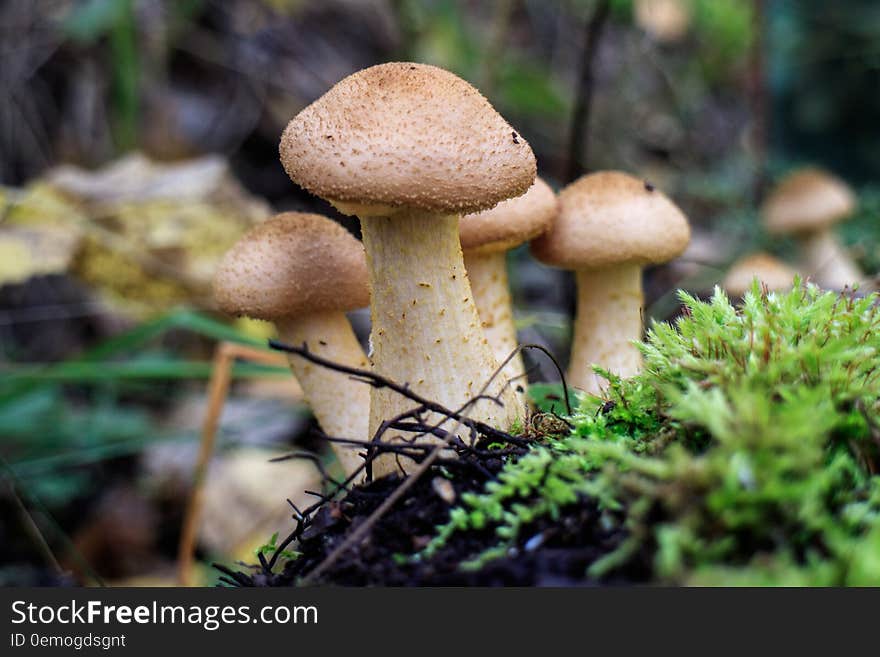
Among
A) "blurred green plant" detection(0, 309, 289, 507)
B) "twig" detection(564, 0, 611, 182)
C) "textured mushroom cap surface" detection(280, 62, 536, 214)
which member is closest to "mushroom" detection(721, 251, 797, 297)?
"twig" detection(564, 0, 611, 182)

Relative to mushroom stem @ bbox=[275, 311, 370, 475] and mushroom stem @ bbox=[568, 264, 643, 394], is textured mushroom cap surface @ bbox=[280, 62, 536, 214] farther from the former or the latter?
mushroom stem @ bbox=[568, 264, 643, 394]

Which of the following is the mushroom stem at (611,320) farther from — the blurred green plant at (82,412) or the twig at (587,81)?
the twig at (587,81)

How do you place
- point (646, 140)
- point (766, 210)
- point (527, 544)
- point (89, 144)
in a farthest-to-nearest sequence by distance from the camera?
point (646, 140) → point (89, 144) → point (766, 210) → point (527, 544)

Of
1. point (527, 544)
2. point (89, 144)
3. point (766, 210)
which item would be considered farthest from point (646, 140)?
point (527, 544)

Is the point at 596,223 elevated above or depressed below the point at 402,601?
above

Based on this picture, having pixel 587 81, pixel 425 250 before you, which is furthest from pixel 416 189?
pixel 587 81

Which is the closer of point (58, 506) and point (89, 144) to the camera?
point (58, 506)

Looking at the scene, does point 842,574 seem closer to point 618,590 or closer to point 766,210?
point 618,590
